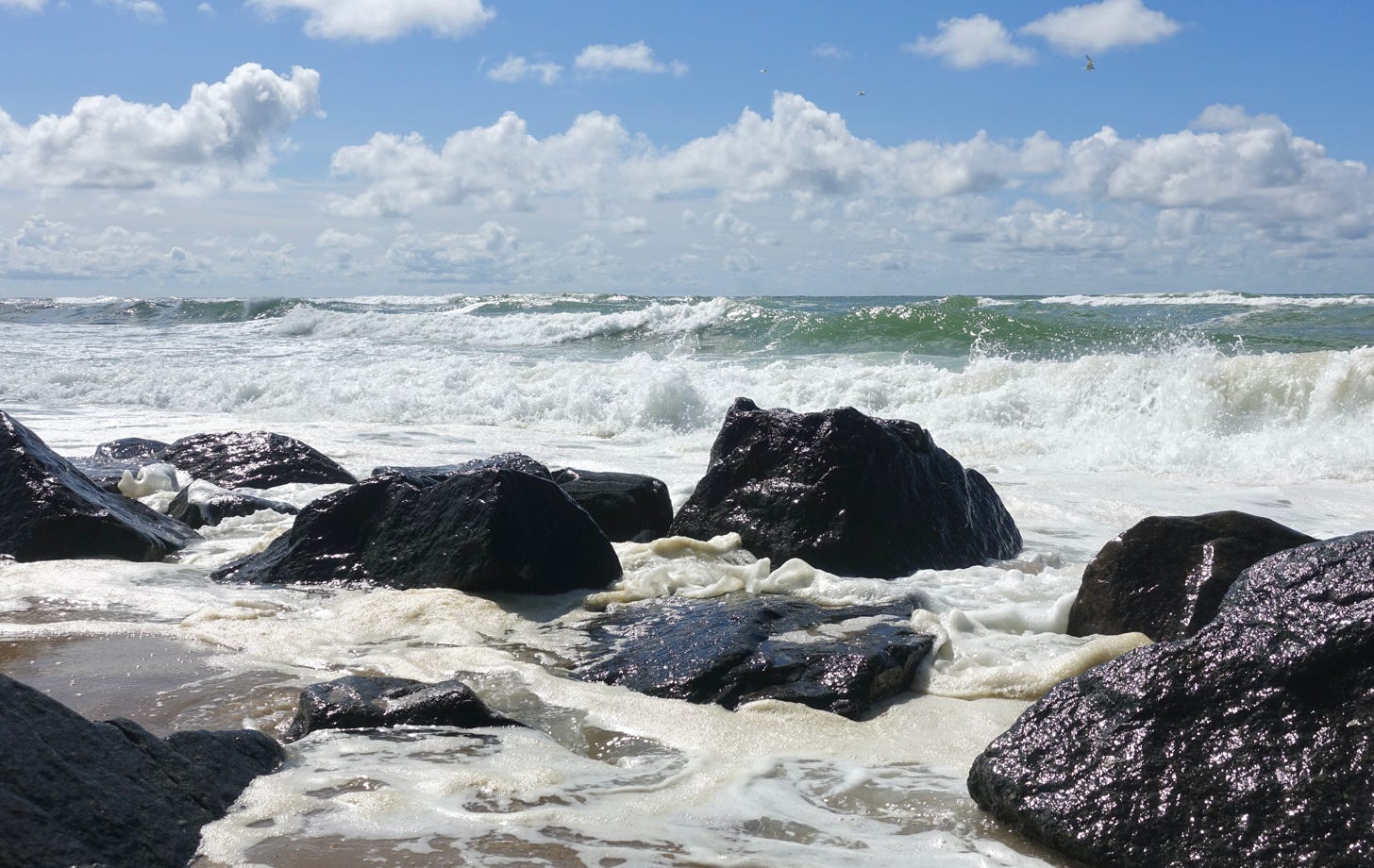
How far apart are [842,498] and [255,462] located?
5095 mm

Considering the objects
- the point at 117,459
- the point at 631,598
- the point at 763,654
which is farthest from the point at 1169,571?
the point at 117,459

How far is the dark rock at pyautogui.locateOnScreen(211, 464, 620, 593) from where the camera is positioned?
527 centimetres

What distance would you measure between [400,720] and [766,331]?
20942mm

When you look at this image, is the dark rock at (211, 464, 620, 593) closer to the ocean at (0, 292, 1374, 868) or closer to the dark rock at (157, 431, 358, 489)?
the ocean at (0, 292, 1374, 868)

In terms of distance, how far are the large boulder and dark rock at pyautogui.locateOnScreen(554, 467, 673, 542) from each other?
0.97ft

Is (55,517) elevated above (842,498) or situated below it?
below

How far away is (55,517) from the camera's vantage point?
20.1 ft

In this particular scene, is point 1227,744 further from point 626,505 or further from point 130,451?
point 130,451

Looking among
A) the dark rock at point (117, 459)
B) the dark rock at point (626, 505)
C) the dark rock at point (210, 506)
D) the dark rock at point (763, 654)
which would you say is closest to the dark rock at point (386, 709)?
the dark rock at point (763, 654)

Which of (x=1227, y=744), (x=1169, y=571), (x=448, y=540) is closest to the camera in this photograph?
(x=1227, y=744)

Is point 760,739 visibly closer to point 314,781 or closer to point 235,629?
point 314,781

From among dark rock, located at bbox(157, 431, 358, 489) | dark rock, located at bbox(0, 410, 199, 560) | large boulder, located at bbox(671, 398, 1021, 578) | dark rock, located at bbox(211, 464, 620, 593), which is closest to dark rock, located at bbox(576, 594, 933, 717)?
dark rock, located at bbox(211, 464, 620, 593)

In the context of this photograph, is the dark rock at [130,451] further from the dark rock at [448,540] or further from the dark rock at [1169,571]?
the dark rock at [1169,571]

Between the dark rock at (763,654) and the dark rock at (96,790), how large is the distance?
5.17 feet
